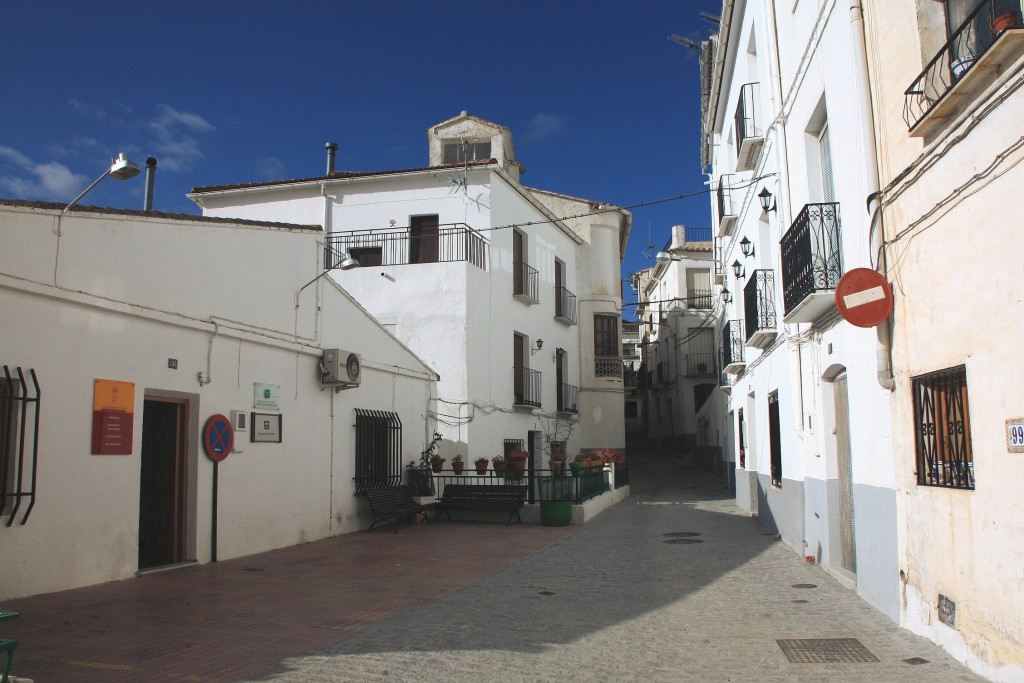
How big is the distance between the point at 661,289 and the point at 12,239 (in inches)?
1396

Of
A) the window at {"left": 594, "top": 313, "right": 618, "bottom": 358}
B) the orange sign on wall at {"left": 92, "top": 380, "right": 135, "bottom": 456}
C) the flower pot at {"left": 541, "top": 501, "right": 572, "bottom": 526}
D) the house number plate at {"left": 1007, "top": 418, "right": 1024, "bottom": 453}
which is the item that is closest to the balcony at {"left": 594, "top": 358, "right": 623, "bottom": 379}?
the window at {"left": 594, "top": 313, "right": 618, "bottom": 358}

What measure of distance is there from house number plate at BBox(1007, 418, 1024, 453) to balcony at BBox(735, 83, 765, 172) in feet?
26.9

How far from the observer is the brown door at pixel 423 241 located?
19.9 m

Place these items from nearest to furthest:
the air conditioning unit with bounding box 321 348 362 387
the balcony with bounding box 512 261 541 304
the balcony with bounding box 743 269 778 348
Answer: the balcony with bounding box 743 269 778 348 → the air conditioning unit with bounding box 321 348 362 387 → the balcony with bounding box 512 261 541 304

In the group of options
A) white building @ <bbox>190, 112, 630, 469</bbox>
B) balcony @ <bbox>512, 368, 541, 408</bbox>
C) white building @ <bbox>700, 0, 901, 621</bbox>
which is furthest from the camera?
balcony @ <bbox>512, 368, 541, 408</bbox>

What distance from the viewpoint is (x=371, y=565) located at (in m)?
9.88

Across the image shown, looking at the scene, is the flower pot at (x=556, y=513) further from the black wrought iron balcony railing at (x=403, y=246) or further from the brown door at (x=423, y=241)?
the brown door at (x=423, y=241)

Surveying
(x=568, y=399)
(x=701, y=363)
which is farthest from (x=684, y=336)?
(x=568, y=399)

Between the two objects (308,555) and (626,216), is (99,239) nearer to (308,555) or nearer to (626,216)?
(308,555)

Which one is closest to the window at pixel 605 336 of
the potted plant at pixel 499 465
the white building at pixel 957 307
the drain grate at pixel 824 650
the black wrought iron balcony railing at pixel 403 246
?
the black wrought iron balcony railing at pixel 403 246

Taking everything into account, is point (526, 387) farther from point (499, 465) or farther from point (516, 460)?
point (499, 465)

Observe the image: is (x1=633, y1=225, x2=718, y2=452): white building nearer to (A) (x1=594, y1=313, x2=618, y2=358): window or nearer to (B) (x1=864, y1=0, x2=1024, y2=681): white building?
(A) (x1=594, y1=313, x2=618, y2=358): window

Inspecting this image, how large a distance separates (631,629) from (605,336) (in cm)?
2142

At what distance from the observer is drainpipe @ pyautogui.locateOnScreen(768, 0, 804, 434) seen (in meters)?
10.0
